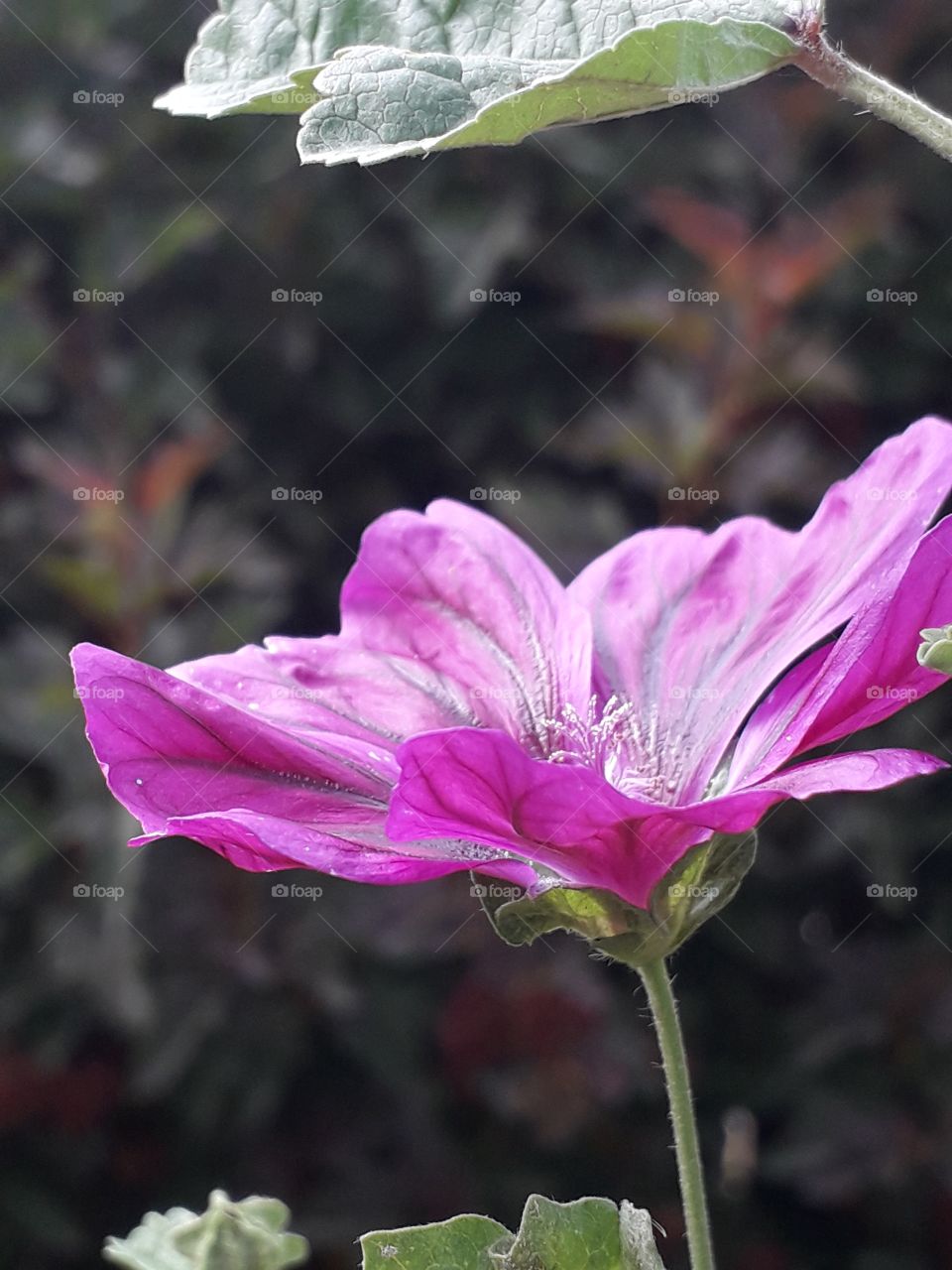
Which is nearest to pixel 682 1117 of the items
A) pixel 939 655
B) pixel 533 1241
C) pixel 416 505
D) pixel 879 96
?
pixel 533 1241

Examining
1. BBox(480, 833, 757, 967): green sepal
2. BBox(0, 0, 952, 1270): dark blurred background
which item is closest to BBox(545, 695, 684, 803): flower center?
BBox(480, 833, 757, 967): green sepal

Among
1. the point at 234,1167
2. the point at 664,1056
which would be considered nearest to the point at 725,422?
the point at 234,1167

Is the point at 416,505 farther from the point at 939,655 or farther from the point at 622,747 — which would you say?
the point at 939,655

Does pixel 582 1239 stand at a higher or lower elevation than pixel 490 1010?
lower

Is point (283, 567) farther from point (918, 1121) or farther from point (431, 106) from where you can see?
point (431, 106)

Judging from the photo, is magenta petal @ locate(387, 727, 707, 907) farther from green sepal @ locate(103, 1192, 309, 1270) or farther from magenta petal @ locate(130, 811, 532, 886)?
green sepal @ locate(103, 1192, 309, 1270)

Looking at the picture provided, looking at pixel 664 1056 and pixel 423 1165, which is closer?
pixel 664 1056

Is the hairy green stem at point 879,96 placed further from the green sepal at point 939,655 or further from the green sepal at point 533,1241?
the green sepal at point 533,1241
